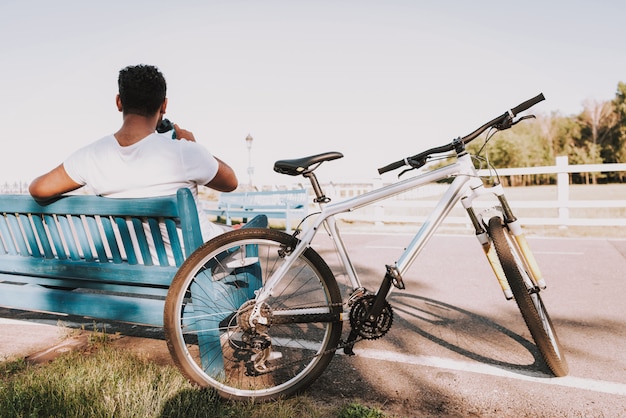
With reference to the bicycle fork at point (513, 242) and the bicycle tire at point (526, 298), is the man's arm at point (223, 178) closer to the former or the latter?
the bicycle fork at point (513, 242)

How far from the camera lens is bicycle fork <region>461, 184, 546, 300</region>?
9.09ft

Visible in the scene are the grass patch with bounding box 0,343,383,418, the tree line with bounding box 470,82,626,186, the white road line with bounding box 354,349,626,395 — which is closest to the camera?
the grass patch with bounding box 0,343,383,418

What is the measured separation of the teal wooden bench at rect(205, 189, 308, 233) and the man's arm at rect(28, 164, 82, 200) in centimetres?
860

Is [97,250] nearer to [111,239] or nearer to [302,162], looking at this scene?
[111,239]

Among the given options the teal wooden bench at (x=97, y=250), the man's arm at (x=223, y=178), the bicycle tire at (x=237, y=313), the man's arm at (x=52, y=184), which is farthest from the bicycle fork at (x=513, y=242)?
the man's arm at (x=52, y=184)

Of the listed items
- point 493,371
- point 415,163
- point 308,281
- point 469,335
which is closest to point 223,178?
point 308,281

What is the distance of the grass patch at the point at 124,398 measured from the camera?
2254mm

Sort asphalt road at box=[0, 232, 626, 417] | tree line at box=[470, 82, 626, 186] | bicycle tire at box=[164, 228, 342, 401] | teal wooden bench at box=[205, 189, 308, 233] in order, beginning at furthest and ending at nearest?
tree line at box=[470, 82, 626, 186]
teal wooden bench at box=[205, 189, 308, 233]
asphalt road at box=[0, 232, 626, 417]
bicycle tire at box=[164, 228, 342, 401]

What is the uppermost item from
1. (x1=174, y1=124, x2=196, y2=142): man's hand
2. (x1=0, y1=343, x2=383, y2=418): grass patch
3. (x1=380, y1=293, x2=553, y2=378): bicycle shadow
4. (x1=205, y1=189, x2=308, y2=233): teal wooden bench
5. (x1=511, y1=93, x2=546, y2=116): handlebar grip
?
(x1=174, y1=124, x2=196, y2=142): man's hand

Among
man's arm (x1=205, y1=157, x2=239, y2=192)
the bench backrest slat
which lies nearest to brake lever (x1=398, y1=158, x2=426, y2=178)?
man's arm (x1=205, y1=157, x2=239, y2=192)

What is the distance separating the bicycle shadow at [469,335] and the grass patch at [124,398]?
1.20 metres

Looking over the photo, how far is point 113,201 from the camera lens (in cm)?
249

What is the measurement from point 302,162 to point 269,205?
10209 mm

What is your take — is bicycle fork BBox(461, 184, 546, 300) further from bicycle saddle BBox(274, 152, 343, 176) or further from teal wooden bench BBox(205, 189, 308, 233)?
teal wooden bench BBox(205, 189, 308, 233)
